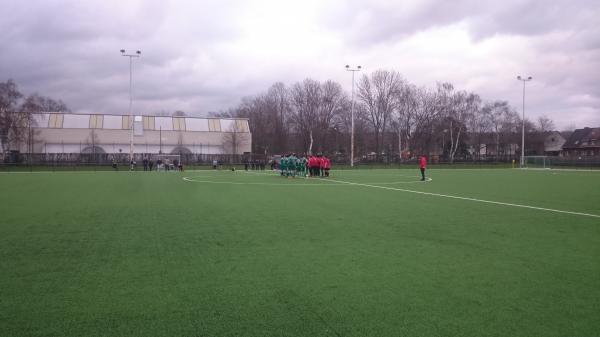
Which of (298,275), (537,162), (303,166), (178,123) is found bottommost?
(298,275)

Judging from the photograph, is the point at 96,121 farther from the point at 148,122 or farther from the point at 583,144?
the point at 583,144

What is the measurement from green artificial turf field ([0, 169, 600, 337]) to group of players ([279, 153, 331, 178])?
67.3ft

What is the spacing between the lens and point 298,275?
5.77 metres

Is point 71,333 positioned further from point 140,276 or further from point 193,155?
point 193,155

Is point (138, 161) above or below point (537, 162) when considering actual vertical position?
above

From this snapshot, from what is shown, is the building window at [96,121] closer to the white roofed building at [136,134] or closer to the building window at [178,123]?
the white roofed building at [136,134]

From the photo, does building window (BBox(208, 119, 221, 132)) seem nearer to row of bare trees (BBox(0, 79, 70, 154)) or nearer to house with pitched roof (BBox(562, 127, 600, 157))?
row of bare trees (BBox(0, 79, 70, 154))

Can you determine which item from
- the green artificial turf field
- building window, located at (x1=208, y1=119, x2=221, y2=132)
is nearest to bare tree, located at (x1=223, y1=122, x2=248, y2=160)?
building window, located at (x1=208, y1=119, x2=221, y2=132)

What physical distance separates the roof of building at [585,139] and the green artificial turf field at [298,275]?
98.4 meters

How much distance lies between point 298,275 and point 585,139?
358 feet

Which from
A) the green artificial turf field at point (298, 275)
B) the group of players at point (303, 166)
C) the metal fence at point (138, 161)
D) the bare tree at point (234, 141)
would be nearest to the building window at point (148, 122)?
the metal fence at point (138, 161)

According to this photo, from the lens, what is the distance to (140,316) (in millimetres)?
4305

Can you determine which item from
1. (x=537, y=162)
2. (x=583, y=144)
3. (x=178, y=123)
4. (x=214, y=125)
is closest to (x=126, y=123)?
(x=178, y=123)

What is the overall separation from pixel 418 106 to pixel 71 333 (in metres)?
80.5
